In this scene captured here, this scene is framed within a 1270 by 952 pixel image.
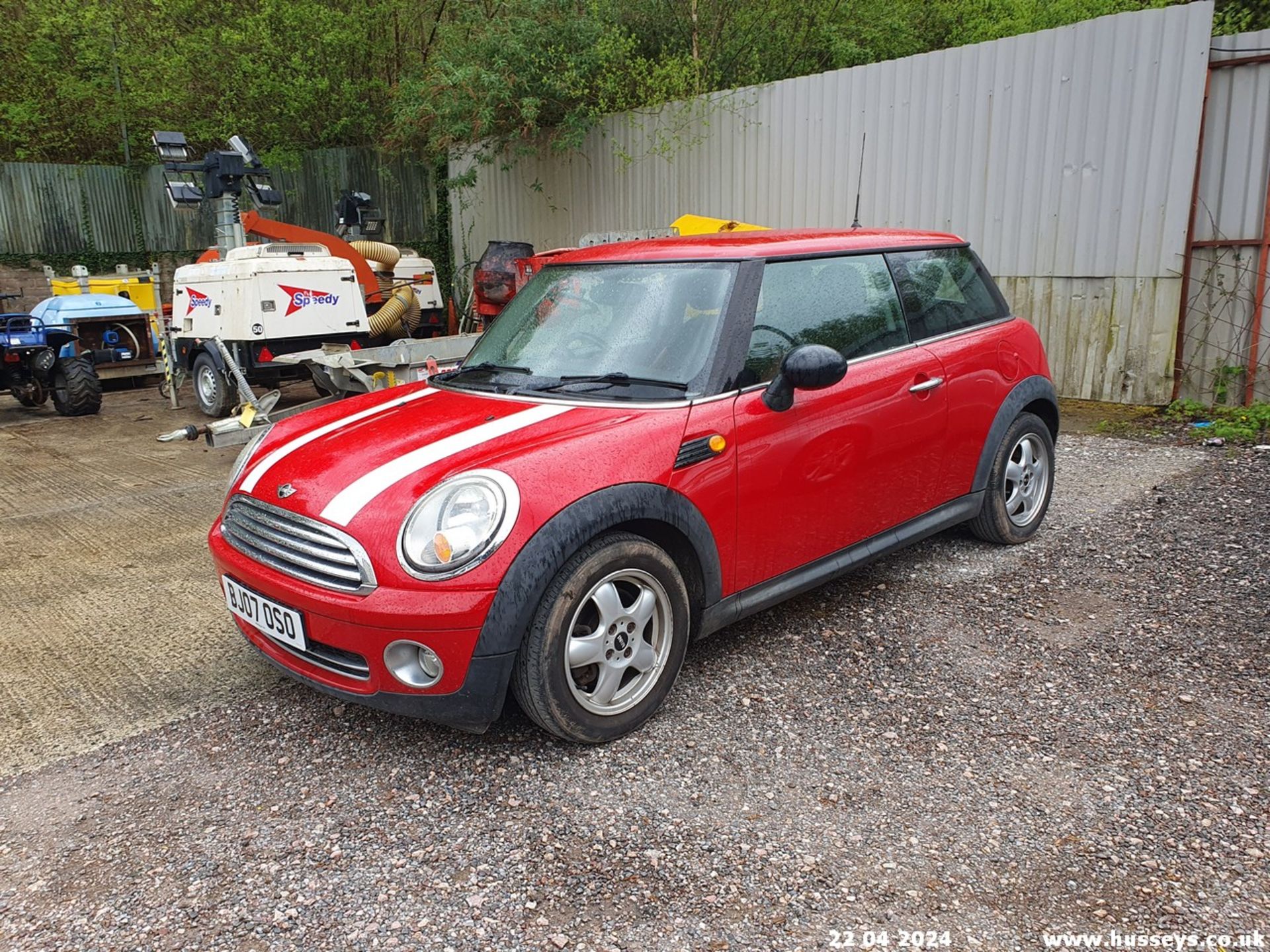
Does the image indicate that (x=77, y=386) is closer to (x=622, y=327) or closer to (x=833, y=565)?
(x=622, y=327)

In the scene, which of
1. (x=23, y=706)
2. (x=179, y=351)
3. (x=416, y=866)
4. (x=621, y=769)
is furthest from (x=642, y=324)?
→ (x=179, y=351)

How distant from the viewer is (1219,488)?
562 centimetres

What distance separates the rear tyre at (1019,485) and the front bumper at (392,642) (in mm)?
2837

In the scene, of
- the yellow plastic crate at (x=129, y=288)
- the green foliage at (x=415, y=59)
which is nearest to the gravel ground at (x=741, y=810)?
the green foliage at (x=415, y=59)

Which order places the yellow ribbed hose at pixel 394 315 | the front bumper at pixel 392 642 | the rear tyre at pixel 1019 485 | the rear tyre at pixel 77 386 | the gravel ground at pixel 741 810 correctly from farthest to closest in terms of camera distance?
the yellow ribbed hose at pixel 394 315
the rear tyre at pixel 77 386
the rear tyre at pixel 1019 485
the front bumper at pixel 392 642
the gravel ground at pixel 741 810

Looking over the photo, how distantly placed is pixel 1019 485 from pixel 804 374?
7.03 ft

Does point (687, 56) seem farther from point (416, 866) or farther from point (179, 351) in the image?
point (416, 866)

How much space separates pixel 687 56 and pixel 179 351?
23.3 ft

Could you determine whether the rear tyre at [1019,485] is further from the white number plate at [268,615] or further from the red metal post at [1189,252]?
the red metal post at [1189,252]

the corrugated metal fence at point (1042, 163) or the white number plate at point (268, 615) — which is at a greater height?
the corrugated metal fence at point (1042, 163)

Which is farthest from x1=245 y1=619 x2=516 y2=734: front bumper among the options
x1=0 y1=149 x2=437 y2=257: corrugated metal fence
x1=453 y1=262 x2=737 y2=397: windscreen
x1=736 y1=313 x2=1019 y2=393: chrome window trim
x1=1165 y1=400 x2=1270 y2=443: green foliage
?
x1=0 y1=149 x2=437 y2=257: corrugated metal fence

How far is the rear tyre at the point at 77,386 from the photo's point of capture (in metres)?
9.66

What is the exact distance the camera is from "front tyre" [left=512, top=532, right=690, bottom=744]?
276cm

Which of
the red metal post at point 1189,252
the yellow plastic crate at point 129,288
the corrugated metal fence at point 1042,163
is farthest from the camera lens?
the yellow plastic crate at point 129,288
